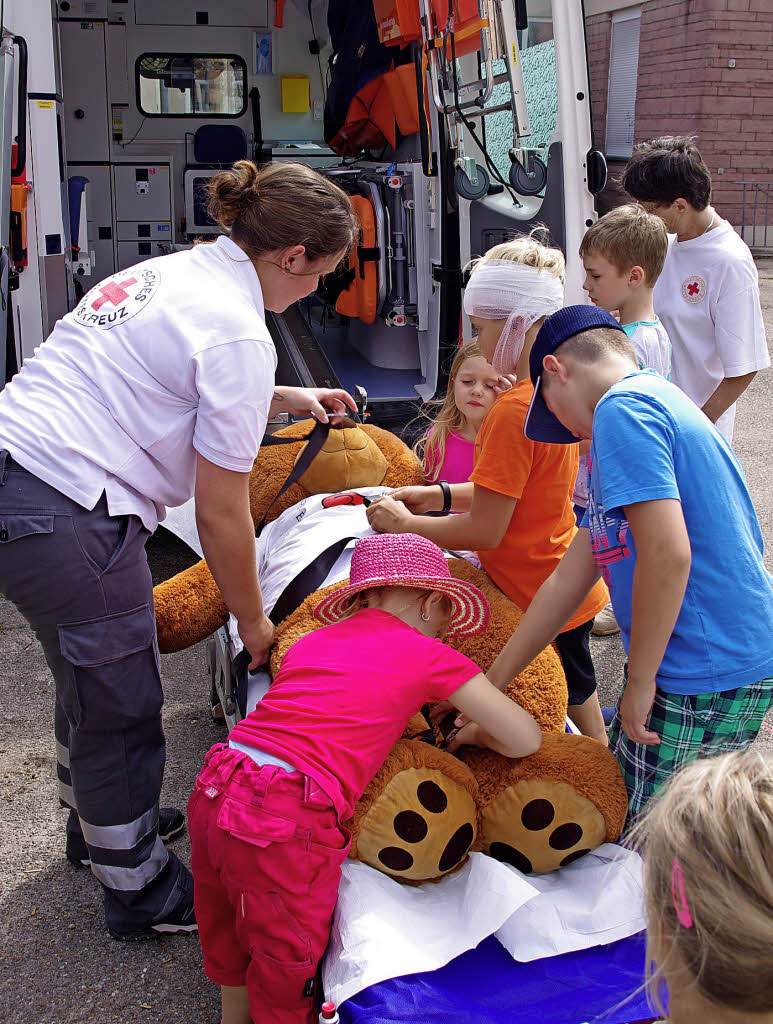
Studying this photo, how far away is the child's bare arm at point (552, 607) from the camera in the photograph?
205 cm

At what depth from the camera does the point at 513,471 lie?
7.86ft

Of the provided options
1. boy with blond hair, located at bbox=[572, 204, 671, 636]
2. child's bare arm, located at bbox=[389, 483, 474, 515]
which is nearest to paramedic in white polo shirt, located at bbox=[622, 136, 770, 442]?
boy with blond hair, located at bbox=[572, 204, 671, 636]

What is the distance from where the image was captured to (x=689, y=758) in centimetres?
190

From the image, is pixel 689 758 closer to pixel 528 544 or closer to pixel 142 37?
pixel 528 544

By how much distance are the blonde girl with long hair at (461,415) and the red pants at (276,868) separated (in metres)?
1.58

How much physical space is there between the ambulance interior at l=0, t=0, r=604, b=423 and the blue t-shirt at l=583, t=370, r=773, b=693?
7.41 feet

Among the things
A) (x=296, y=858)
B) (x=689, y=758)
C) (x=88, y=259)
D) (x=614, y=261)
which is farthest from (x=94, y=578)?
(x=88, y=259)

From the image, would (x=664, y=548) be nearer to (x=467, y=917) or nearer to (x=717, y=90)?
(x=467, y=917)

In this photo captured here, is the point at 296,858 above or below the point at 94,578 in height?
below

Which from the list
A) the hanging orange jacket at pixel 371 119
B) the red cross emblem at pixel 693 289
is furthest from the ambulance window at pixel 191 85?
the red cross emblem at pixel 693 289

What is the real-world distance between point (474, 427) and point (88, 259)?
5.14 m

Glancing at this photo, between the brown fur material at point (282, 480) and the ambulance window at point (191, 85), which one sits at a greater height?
the ambulance window at point (191, 85)

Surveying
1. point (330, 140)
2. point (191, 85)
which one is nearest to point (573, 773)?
point (330, 140)

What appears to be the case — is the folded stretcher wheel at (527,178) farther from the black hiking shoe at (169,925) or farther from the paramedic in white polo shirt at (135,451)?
the black hiking shoe at (169,925)
